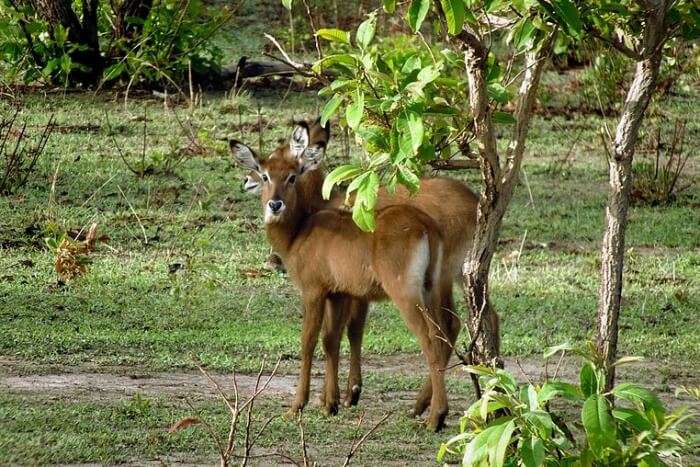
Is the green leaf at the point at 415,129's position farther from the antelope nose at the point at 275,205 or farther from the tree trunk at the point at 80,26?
the tree trunk at the point at 80,26

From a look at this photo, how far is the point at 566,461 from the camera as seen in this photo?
4.32 metres

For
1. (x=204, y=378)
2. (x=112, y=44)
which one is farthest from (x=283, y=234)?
(x=112, y=44)

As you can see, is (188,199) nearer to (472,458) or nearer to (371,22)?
(371,22)

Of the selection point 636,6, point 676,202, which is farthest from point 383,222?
point 676,202

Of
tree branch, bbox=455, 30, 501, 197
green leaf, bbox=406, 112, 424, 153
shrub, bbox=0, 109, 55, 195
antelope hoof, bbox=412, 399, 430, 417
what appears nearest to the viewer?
green leaf, bbox=406, 112, 424, 153

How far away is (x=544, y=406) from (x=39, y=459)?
2.32m

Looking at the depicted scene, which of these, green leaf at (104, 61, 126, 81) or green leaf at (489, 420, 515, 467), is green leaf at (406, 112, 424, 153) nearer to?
green leaf at (489, 420, 515, 467)

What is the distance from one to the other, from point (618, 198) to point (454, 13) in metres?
1.50

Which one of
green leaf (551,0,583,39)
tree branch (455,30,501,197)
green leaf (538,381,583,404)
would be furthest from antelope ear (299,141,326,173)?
green leaf (538,381,583,404)

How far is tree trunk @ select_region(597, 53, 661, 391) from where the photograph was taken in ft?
18.0

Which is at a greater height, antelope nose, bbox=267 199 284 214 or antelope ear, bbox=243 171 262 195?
antelope ear, bbox=243 171 262 195

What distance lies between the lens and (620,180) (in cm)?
554

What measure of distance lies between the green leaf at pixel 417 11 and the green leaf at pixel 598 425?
1240 millimetres

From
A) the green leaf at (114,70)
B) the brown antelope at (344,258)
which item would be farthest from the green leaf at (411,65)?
Answer: the green leaf at (114,70)
